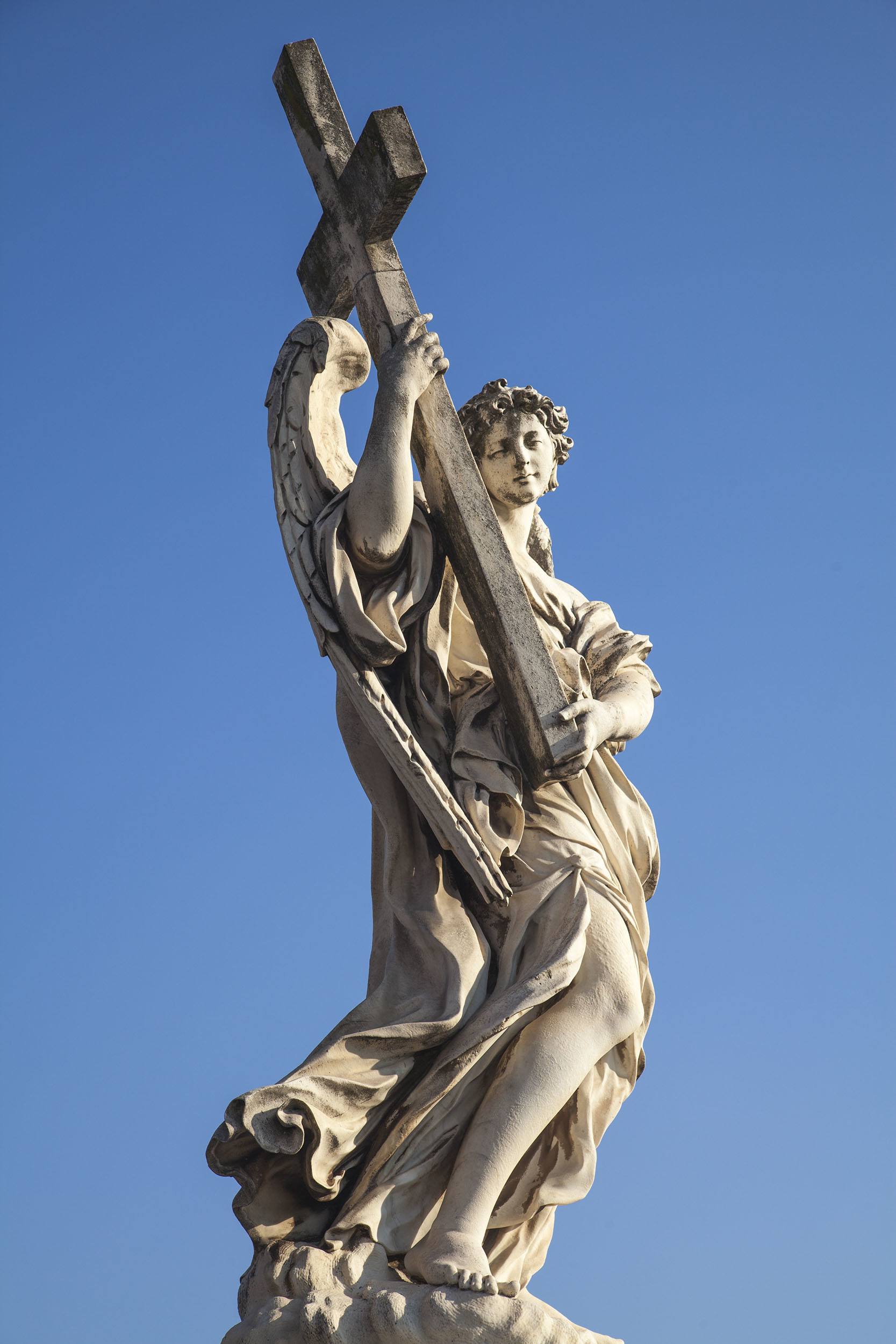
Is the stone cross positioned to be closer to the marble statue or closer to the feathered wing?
the marble statue

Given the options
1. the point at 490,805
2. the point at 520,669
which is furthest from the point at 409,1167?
the point at 520,669

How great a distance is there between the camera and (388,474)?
5.93 metres

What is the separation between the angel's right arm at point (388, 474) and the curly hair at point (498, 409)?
1.76 ft

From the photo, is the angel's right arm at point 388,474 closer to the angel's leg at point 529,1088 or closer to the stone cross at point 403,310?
the stone cross at point 403,310

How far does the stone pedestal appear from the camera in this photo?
196 inches

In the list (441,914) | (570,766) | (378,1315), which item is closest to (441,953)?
(441,914)

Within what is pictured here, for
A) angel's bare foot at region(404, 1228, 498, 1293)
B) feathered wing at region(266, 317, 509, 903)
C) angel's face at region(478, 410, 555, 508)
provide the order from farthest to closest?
1. angel's face at region(478, 410, 555, 508)
2. feathered wing at region(266, 317, 509, 903)
3. angel's bare foot at region(404, 1228, 498, 1293)

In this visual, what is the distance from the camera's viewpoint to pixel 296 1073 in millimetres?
5516

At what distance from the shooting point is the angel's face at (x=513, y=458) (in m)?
6.62

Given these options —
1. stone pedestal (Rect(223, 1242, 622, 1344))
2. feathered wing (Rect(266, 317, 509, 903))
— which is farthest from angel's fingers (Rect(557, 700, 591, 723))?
stone pedestal (Rect(223, 1242, 622, 1344))

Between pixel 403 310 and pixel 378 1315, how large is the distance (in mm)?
3323

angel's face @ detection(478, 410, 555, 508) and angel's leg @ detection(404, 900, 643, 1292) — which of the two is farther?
angel's face @ detection(478, 410, 555, 508)

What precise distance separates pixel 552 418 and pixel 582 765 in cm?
147

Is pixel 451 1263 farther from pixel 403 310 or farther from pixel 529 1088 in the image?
pixel 403 310
